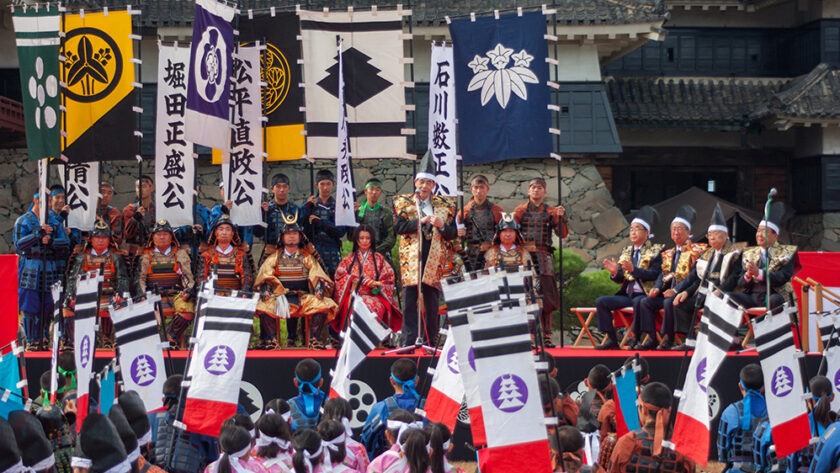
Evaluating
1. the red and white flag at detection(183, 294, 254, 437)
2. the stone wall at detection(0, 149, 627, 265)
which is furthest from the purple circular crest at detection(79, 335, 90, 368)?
the stone wall at detection(0, 149, 627, 265)

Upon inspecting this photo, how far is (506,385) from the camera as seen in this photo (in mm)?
5801

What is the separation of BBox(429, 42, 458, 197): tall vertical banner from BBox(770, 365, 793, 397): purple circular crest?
444cm

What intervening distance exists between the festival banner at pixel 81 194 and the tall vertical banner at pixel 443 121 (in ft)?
11.3

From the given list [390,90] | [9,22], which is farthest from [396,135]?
[9,22]

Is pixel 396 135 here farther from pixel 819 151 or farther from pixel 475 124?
pixel 819 151

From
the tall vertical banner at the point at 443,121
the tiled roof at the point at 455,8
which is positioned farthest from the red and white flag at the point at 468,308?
the tiled roof at the point at 455,8

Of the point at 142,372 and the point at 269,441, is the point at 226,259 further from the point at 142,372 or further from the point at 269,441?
the point at 269,441

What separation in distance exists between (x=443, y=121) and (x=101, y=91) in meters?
3.44

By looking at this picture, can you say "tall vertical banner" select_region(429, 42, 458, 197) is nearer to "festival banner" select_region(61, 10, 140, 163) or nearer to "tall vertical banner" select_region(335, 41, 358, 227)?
"tall vertical banner" select_region(335, 41, 358, 227)

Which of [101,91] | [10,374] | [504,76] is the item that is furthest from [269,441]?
[101,91]

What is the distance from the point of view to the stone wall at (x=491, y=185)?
56.4ft

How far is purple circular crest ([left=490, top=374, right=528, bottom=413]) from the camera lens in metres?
5.79

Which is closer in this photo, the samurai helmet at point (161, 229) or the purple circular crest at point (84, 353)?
the purple circular crest at point (84, 353)

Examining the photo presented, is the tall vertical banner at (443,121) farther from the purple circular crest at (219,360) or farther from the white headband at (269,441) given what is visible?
the white headband at (269,441)
